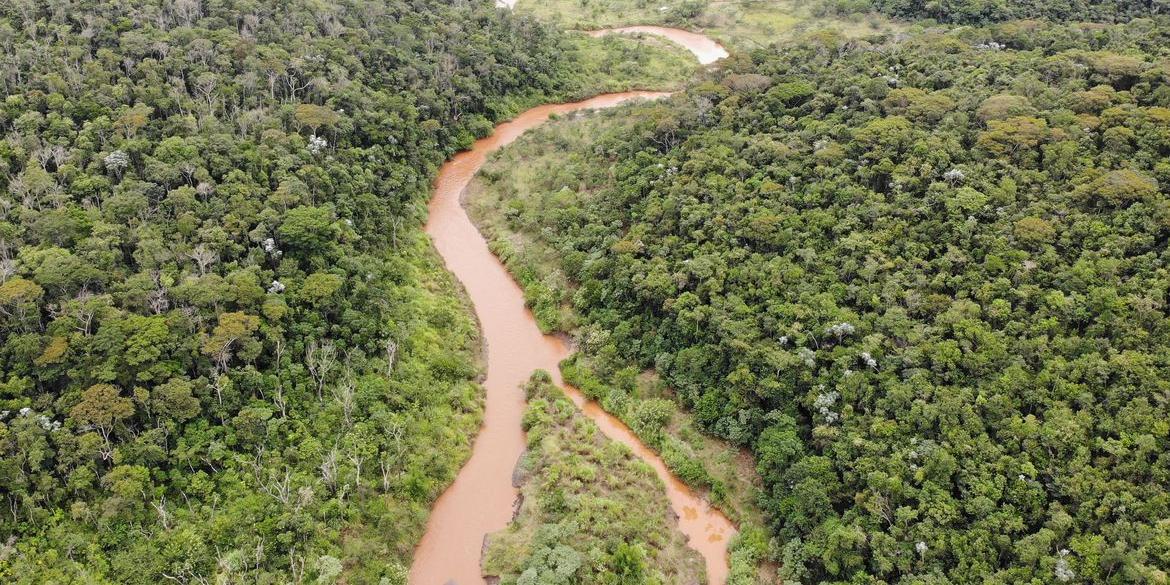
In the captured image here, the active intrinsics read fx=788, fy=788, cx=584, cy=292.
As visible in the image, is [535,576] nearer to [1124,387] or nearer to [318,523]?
[318,523]

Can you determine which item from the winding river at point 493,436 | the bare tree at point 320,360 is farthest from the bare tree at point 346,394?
the winding river at point 493,436

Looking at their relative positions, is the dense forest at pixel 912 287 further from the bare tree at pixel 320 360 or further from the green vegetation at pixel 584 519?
the bare tree at pixel 320 360

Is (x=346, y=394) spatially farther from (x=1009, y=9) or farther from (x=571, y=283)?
(x=1009, y=9)

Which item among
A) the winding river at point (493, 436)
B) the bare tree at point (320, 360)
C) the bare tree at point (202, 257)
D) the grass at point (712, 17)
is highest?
the bare tree at point (202, 257)

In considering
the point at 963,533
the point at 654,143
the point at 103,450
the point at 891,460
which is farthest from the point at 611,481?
the point at 654,143

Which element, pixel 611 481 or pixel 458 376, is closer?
pixel 611 481

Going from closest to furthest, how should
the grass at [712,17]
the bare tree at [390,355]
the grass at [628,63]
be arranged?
the bare tree at [390,355] → the grass at [628,63] → the grass at [712,17]

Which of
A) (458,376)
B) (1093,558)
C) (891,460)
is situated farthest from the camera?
(458,376)
